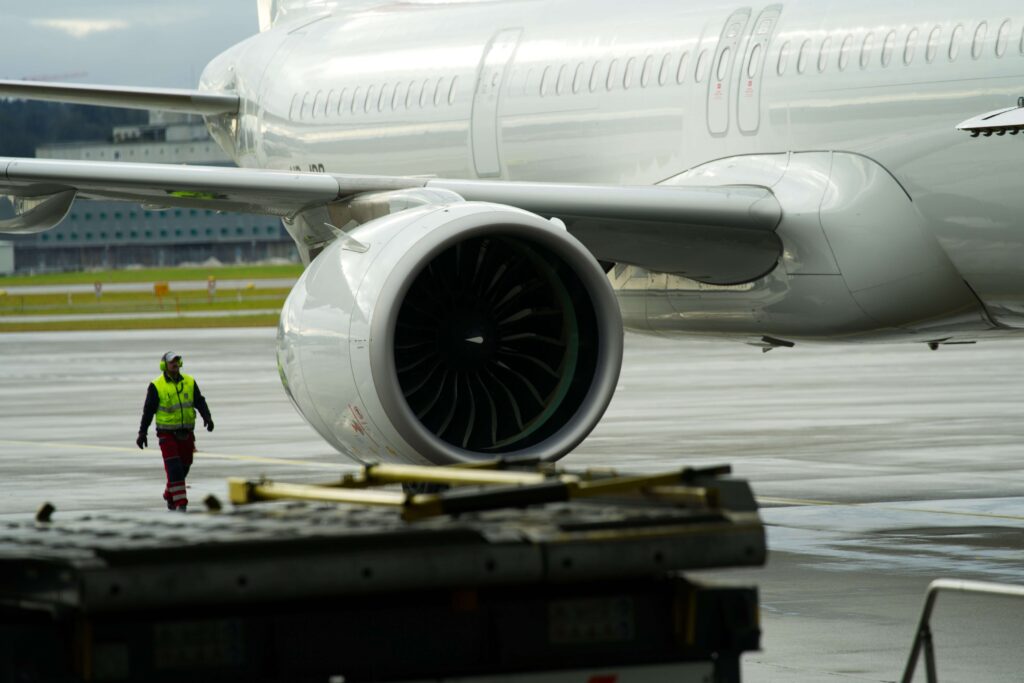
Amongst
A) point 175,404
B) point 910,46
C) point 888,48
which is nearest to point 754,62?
point 888,48

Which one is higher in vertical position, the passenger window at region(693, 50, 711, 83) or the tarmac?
the passenger window at region(693, 50, 711, 83)

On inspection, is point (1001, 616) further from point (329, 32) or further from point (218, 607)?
point (329, 32)

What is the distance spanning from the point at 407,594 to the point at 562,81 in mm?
10684

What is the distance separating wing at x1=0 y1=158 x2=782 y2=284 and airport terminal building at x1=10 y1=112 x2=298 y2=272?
147 metres

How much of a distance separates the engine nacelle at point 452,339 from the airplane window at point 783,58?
2.81 meters

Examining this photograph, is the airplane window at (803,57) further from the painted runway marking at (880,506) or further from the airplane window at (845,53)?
the painted runway marking at (880,506)

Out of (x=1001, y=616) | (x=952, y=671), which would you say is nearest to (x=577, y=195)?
(x=1001, y=616)

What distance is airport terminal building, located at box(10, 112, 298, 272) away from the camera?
526ft

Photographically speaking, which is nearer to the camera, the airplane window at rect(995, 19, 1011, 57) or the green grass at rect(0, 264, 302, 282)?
the airplane window at rect(995, 19, 1011, 57)

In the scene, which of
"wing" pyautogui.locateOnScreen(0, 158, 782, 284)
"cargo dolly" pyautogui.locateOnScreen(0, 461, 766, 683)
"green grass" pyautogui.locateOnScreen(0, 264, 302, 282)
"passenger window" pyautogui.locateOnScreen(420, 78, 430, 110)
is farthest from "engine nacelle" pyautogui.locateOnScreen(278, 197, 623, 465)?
"green grass" pyautogui.locateOnScreen(0, 264, 302, 282)

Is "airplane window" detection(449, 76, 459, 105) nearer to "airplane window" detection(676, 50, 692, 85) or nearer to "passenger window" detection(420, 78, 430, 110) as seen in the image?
"passenger window" detection(420, 78, 430, 110)

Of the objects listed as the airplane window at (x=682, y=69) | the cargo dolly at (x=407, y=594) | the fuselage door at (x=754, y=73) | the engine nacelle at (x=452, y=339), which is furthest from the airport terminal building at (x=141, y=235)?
the cargo dolly at (x=407, y=594)

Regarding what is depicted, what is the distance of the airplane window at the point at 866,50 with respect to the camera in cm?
1253

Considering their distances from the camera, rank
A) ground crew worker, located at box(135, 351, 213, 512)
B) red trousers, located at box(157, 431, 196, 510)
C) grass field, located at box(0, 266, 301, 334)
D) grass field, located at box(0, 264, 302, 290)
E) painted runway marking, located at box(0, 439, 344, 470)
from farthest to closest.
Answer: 1. grass field, located at box(0, 264, 302, 290)
2. grass field, located at box(0, 266, 301, 334)
3. painted runway marking, located at box(0, 439, 344, 470)
4. ground crew worker, located at box(135, 351, 213, 512)
5. red trousers, located at box(157, 431, 196, 510)
